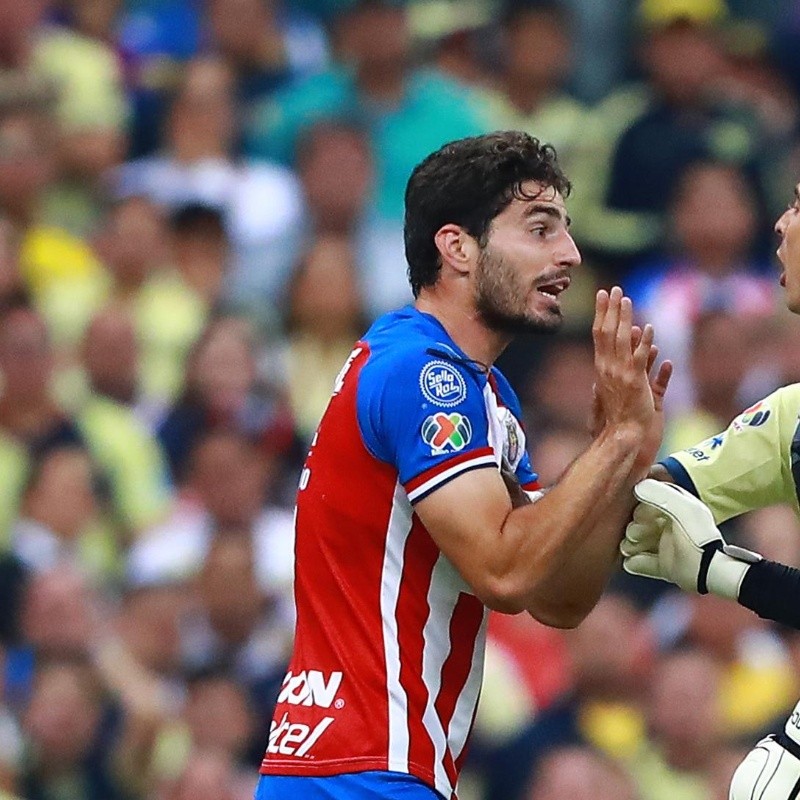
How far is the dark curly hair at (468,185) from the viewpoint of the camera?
4.50 meters

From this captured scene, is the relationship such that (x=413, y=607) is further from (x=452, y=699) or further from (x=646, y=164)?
(x=646, y=164)

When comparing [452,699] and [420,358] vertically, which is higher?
[420,358]

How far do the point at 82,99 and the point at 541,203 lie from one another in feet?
15.2

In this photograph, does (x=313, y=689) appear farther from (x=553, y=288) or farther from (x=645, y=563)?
(x=553, y=288)

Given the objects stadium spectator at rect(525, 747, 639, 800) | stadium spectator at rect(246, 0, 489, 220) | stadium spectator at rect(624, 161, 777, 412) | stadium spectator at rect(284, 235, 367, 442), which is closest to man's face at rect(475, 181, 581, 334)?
stadium spectator at rect(525, 747, 639, 800)

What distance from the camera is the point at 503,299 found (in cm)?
445

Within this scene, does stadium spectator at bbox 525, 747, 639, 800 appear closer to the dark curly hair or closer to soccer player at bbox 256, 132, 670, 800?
soccer player at bbox 256, 132, 670, 800

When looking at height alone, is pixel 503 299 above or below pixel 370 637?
above

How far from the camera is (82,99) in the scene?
8.72 metres

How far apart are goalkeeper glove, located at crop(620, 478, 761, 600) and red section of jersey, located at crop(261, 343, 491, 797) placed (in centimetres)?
53

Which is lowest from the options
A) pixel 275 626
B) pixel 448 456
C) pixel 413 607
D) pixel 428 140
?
pixel 275 626

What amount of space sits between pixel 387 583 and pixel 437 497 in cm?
26

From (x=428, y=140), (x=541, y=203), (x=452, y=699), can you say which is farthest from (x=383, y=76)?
(x=452, y=699)

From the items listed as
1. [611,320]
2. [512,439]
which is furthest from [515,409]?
[611,320]
